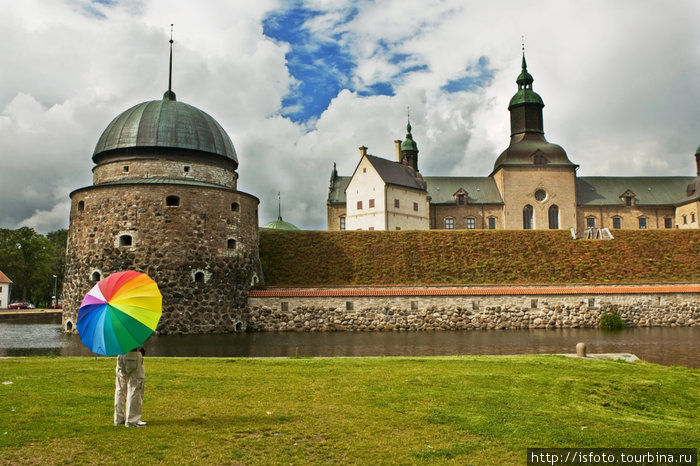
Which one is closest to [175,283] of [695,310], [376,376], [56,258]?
[376,376]

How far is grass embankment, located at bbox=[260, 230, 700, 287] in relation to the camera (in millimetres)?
30406

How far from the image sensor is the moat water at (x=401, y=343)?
1778cm

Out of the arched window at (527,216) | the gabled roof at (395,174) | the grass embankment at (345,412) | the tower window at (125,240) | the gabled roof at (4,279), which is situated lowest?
the grass embankment at (345,412)

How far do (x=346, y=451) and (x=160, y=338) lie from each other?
62.2 feet

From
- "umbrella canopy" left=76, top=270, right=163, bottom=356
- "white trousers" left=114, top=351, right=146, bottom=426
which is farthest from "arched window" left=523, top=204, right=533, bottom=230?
"umbrella canopy" left=76, top=270, right=163, bottom=356

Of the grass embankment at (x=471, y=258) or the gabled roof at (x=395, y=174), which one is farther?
the gabled roof at (x=395, y=174)

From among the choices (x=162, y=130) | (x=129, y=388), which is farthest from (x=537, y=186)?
(x=129, y=388)

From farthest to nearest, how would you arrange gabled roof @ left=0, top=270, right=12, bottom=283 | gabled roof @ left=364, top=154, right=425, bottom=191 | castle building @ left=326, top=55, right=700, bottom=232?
gabled roof @ left=0, top=270, right=12, bottom=283, castle building @ left=326, top=55, right=700, bottom=232, gabled roof @ left=364, top=154, right=425, bottom=191

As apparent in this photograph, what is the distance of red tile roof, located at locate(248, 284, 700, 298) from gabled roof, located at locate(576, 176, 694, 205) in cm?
3066

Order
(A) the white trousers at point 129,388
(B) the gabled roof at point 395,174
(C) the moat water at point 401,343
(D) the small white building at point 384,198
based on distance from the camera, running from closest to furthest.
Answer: (A) the white trousers at point 129,388, (C) the moat water at point 401,343, (D) the small white building at point 384,198, (B) the gabled roof at point 395,174

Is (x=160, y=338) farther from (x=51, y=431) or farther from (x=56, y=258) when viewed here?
(x=56, y=258)

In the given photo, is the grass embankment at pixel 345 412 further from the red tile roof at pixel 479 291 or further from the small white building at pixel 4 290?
the small white building at pixel 4 290

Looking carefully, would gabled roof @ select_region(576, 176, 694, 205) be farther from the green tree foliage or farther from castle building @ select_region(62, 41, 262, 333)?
the green tree foliage

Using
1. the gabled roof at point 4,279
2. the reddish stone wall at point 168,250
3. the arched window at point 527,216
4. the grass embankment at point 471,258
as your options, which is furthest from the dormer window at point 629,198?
the gabled roof at point 4,279
